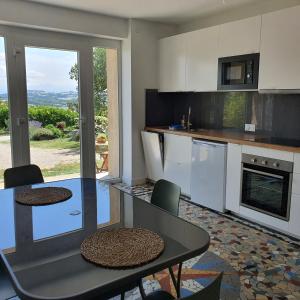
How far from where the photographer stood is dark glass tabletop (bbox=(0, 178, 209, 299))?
3.73 ft

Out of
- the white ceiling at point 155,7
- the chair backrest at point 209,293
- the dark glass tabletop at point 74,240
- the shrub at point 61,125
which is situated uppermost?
the white ceiling at point 155,7

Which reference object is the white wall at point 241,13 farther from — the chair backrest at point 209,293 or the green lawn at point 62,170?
the chair backrest at point 209,293

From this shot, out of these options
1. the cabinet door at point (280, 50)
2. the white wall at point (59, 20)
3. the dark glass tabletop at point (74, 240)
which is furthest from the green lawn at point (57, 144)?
the cabinet door at point (280, 50)

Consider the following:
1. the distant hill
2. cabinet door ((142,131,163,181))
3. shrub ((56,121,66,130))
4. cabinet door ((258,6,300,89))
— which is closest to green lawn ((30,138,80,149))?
shrub ((56,121,66,130))

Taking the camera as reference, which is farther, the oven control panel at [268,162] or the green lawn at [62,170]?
the green lawn at [62,170]

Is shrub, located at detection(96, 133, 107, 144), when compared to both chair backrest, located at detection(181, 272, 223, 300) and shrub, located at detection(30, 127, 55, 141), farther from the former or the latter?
chair backrest, located at detection(181, 272, 223, 300)

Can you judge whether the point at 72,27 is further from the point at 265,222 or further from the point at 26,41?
the point at 265,222

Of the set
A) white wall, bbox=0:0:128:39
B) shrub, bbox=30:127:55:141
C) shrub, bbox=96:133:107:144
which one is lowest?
shrub, bbox=96:133:107:144

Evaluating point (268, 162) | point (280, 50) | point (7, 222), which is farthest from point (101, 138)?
point (7, 222)

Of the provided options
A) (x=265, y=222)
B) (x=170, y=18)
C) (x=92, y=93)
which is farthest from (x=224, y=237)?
(x=170, y=18)

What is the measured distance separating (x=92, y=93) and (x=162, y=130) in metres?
1.11

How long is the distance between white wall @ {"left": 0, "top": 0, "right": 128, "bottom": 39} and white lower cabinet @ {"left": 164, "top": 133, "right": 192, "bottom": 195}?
1639 millimetres

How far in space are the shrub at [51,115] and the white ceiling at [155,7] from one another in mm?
1270

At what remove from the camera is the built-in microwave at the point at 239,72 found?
3.46 m
